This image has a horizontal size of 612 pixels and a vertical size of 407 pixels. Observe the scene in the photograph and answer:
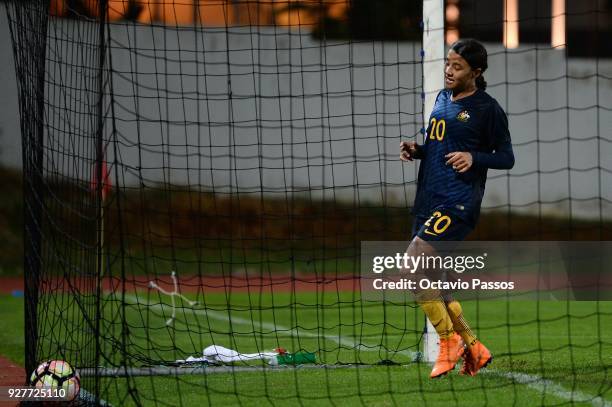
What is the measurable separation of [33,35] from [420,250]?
2.95m

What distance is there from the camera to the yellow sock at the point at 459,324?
19.5 feet

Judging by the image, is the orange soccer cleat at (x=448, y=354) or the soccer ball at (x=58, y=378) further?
the orange soccer cleat at (x=448, y=354)

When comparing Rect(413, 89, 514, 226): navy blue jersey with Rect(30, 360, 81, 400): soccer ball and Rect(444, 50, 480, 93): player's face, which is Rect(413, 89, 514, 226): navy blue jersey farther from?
Rect(30, 360, 81, 400): soccer ball

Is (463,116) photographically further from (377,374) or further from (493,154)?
(377,374)

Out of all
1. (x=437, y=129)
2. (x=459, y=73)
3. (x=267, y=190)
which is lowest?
(x=267, y=190)

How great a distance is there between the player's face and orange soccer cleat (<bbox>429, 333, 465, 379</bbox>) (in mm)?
1507

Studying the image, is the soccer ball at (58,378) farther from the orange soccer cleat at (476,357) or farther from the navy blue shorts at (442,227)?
the orange soccer cleat at (476,357)

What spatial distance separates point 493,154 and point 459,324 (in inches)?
41.2

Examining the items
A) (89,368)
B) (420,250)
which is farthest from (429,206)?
(89,368)

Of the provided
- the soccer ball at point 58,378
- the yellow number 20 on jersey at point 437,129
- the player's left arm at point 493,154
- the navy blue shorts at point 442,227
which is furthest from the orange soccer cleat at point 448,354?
the soccer ball at point 58,378

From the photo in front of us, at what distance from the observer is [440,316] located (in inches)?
234

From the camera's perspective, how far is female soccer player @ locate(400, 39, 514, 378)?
19.1 feet

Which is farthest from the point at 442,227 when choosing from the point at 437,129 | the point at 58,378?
the point at 58,378

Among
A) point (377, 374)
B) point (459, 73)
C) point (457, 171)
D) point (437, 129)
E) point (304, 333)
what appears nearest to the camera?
point (457, 171)
